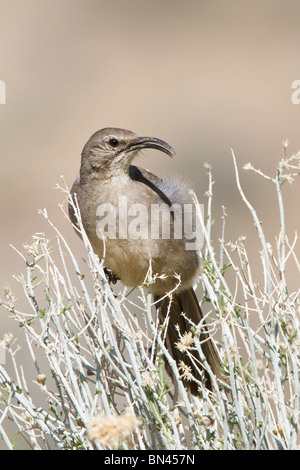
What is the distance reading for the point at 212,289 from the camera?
129 inches

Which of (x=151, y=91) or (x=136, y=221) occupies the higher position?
(x=151, y=91)

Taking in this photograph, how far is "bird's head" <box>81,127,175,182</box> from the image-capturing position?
4133 millimetres

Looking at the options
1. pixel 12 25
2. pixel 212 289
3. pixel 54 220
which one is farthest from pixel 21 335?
pixel 12 25

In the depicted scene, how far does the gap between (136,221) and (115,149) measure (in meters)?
0.45

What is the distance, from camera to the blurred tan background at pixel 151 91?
1005 cm

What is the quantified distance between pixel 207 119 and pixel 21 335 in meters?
5.50

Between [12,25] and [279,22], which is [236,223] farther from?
[12,25]

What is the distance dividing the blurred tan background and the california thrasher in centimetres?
467

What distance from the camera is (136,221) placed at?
3.99 metres

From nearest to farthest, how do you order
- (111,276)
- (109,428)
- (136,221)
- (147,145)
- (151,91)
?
(109,428) → (136,221) → (147,145) → (111,276) → (151,91)

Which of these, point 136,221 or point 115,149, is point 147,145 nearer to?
point 115,149

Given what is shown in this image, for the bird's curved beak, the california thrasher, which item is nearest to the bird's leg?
the california thrasher

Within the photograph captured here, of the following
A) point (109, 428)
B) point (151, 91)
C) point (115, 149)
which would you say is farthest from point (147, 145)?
point (151, 91)

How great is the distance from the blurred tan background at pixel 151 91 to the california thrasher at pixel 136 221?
4665 mm
